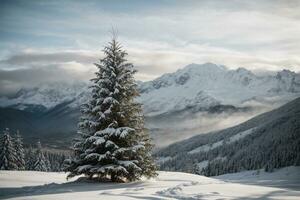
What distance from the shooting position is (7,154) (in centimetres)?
6875

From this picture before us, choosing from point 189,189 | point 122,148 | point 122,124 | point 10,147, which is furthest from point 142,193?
point 10,147

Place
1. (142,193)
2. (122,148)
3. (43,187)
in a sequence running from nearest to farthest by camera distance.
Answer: (142,193)
(43,187)
(122,148)

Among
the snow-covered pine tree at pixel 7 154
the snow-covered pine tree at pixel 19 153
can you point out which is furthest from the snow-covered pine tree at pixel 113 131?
the snow-covered pine tree at pixel 19 153

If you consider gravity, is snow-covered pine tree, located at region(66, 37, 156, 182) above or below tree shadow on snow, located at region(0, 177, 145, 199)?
above

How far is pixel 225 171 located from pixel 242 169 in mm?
8210

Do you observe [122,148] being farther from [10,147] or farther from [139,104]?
[10,147]

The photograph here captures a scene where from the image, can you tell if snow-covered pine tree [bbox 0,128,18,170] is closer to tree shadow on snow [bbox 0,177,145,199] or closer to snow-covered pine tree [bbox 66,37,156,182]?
snow-covered pine tree [bbox 66,37,156,182]

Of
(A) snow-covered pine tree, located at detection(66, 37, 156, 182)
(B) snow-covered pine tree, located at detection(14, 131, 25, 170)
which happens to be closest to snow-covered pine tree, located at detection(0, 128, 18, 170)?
(B) snow-covered pine tree, located at detection(14, 131, 25, 170)

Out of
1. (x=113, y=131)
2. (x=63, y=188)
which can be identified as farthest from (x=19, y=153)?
(x=63, y=188)

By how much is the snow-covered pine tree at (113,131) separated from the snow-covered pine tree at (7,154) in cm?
4532

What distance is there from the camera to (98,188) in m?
22.6

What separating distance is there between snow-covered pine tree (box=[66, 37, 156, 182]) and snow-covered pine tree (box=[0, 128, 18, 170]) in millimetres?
45321

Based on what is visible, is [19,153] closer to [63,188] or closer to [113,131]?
[113,131]

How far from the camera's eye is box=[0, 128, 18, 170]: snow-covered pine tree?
68.2m
